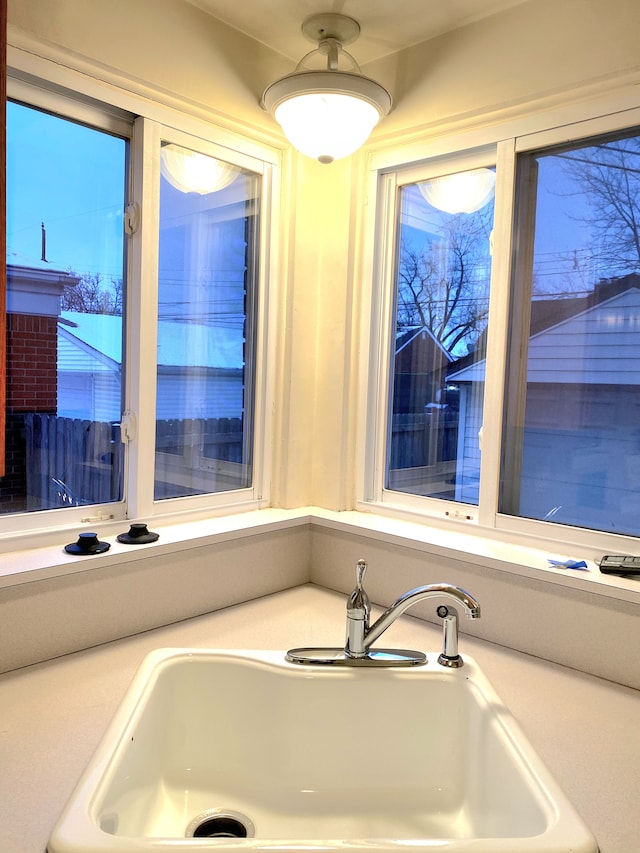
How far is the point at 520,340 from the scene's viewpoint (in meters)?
2.00

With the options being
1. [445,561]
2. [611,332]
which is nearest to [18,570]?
[445,561]

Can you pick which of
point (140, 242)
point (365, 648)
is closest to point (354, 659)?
point (365, 648)

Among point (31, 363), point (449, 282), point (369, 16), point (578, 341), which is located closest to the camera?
point (31, 363)

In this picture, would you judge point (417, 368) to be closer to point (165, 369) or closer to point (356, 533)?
point (356, 533)

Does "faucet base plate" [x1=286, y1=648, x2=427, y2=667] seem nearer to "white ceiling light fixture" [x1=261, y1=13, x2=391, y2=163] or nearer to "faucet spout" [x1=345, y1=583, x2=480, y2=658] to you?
"faucet spout" [x1=345, y1=583, x2=480, y2=658]

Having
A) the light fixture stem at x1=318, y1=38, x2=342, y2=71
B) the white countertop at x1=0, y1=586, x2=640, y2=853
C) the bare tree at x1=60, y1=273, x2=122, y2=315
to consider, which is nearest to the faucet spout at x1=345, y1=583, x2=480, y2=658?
the white countertop at x1=0, y1=586, x2=640, y2=853

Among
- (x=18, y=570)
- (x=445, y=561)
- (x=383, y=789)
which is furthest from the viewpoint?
(x=445, y=561)

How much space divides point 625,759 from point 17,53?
2.13m

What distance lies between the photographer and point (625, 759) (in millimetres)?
1300

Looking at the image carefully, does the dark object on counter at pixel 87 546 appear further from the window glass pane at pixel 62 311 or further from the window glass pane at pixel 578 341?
the window glass pane at pixel 578 341

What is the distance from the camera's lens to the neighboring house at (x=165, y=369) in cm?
187

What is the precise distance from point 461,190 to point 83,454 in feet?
4.90

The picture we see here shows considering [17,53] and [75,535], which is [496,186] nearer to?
[17,53]

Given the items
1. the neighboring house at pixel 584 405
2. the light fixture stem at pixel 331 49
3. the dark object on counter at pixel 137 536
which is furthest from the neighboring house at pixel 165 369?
the neighboring house at pixel 584 405
